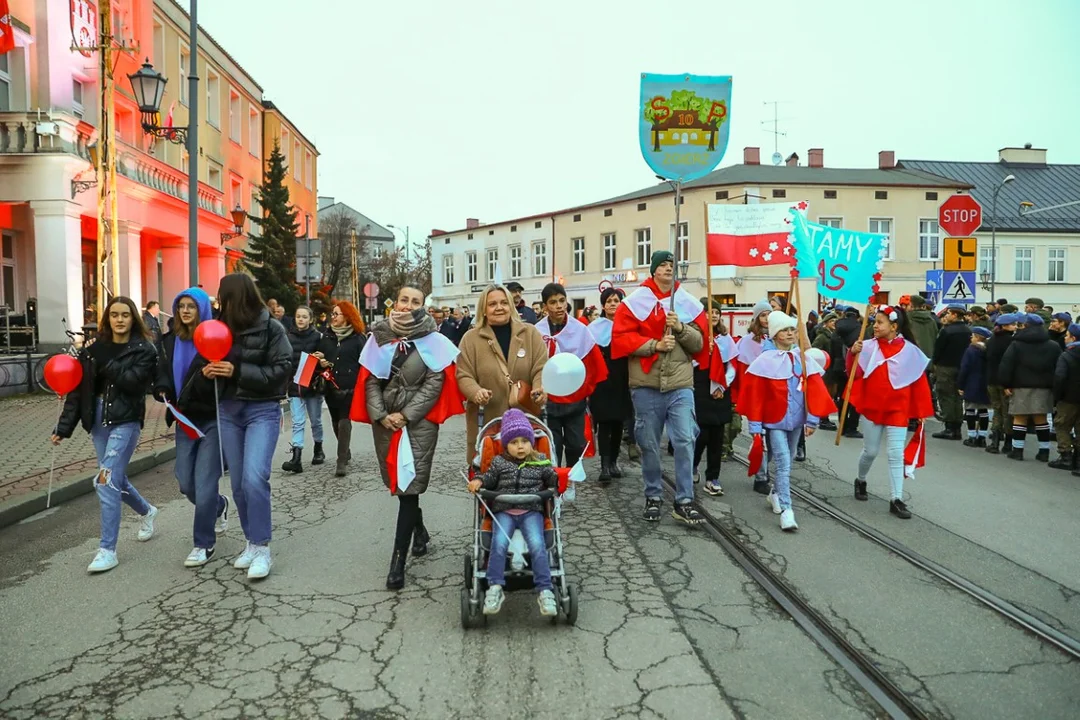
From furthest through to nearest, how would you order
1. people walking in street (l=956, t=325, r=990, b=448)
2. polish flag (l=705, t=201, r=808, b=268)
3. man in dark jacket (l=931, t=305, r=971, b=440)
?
man in dark jacket (l=931, t=305, r=971, b=440), people walking in street (l=956, t=325, r=990, b=448), polish flag (l=705, t=201, r=808, b=268)

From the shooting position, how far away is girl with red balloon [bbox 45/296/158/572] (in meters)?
5.38

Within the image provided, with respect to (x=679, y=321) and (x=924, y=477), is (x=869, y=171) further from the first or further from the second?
(x=679, y=321)

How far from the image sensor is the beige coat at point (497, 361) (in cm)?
570

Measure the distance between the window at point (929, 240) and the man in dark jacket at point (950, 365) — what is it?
1252 inches

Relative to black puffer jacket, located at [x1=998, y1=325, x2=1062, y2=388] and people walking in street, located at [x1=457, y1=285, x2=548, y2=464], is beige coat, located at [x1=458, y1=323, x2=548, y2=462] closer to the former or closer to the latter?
people walking in street, located at [x1=457, y1=285, x2=548, y2=464]

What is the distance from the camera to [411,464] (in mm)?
4938

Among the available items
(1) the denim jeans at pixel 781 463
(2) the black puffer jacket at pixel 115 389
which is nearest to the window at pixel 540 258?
(1) the denim jeans at pixel 781 463

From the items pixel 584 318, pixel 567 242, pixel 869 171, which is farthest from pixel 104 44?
pixel 869 171

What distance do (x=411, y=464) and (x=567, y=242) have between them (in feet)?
144

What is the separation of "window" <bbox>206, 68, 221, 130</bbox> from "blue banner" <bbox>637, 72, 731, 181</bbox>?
2647 cm

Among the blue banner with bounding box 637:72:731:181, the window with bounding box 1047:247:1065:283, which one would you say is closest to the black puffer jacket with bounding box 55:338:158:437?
the blue banner with bounding box 637:72:731:181

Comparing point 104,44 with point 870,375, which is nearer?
point 870,375

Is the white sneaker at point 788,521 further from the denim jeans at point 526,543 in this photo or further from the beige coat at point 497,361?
the denim jeans at point 526,543

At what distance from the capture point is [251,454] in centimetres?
512
